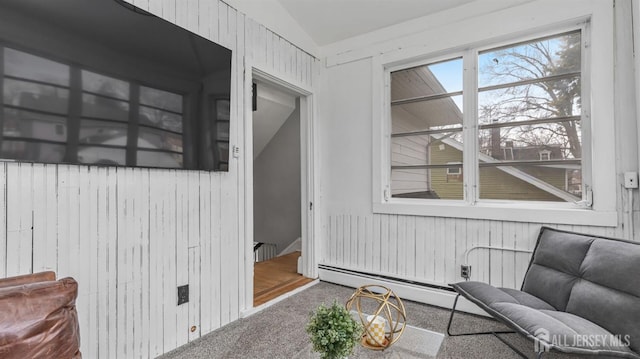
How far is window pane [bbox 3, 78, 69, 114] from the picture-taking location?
131 cm

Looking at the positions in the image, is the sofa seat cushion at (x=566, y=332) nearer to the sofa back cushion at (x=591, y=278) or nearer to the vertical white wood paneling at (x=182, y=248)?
the sofa back cushion at (x=591, y=278)

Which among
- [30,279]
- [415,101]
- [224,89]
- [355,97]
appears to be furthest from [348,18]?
[30,279]

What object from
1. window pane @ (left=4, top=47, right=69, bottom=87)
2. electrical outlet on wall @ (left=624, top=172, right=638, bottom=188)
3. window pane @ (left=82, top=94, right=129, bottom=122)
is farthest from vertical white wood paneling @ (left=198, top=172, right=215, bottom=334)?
electrical outlet on wall @ (left=624, top=172, right=638, bottom=188)

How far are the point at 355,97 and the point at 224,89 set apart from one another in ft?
4.93

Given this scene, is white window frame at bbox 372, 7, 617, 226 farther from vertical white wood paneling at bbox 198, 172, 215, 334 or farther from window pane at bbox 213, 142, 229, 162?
vertical white wood paneling at bbox 198, 172, 215, 334

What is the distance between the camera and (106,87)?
161 centimetres

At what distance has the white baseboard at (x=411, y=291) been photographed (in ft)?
8.34

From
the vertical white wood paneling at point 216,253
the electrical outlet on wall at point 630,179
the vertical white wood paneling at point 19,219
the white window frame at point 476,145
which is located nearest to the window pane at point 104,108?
the vertical white wood paneling at point 19,219

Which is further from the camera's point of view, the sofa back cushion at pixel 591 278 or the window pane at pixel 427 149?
the window pane at pixel 427 149

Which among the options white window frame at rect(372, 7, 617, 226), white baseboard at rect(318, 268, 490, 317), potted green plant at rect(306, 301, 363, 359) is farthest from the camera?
white baseboard at rect(318, 268, 490, 317)

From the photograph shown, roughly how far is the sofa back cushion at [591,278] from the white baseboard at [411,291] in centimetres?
55

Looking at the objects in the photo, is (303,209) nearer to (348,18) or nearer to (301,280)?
(301,280)

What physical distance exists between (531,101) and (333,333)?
8.16 feet

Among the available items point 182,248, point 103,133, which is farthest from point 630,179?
point 103,133
